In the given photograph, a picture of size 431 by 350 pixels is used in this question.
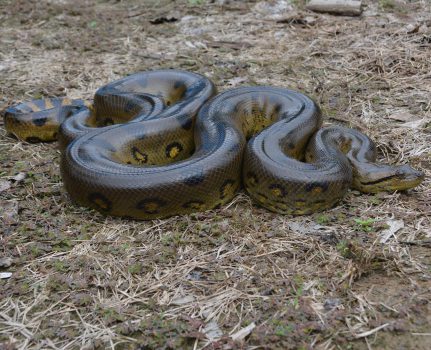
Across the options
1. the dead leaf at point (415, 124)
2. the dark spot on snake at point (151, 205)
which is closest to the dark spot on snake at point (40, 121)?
the dark spot on snake at point (151, 205)

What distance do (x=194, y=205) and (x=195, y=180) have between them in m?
0.29

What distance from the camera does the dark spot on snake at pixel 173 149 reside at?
713 centimetres

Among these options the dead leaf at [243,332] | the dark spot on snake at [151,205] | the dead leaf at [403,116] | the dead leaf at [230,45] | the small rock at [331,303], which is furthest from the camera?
the dead leaf at [230,45]

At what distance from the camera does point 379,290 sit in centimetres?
482

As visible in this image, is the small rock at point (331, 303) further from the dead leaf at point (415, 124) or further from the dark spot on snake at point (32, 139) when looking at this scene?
the dark spot on snake at point (32, 139)

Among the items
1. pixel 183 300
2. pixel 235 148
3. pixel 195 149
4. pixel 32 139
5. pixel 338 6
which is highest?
pixel 338 6

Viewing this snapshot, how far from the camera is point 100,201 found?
5953 millimetres

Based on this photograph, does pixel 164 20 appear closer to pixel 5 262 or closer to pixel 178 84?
pixel 178 84

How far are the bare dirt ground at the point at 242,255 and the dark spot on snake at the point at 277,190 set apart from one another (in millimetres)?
247

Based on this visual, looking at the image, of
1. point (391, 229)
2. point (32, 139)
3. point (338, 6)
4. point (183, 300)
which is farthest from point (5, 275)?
point (338, 6)

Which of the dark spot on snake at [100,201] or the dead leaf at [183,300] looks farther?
the dark spot on snake at [100,201]

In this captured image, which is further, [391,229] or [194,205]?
[194,205]

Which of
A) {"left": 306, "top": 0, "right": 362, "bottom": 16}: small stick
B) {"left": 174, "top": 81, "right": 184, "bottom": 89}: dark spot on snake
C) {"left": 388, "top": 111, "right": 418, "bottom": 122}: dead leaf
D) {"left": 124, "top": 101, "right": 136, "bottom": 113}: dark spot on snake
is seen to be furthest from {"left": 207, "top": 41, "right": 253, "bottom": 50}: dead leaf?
{"left": 388, "top": 111, "right": 418, "bottom": 122}: dead leaf

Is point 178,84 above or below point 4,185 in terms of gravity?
above
